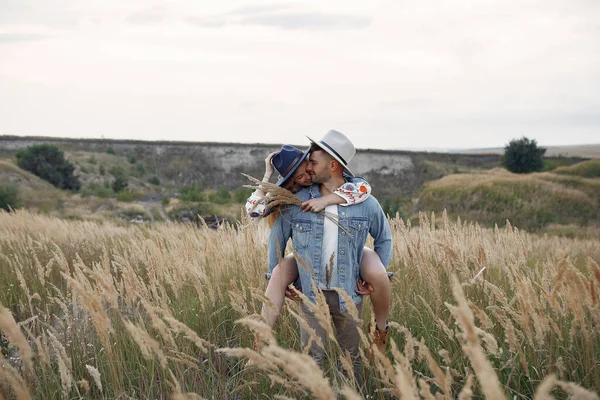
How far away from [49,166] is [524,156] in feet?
136

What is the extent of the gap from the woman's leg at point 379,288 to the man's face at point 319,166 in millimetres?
571

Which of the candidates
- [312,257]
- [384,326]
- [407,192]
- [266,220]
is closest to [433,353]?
[384,326]

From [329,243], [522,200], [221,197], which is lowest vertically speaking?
[221,197]

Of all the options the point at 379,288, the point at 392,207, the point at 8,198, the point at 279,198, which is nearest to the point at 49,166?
the point at 8,198

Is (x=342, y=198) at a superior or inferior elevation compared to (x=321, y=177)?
inferior

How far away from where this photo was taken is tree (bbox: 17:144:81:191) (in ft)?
136

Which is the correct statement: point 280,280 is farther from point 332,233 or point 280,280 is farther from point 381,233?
point 381,233

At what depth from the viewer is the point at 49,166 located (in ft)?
136

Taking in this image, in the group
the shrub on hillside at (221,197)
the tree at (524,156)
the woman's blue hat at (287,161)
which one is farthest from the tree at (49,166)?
the woman's blue hat at (287,161)

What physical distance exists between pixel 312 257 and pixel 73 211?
3137 centimetres

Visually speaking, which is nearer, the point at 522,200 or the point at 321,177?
the point at 321,177

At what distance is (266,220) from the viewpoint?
136 inches

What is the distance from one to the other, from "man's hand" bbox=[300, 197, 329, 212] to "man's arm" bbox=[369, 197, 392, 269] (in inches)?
13.6

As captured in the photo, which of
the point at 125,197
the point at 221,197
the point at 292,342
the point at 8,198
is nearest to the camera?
the point at 292,342
